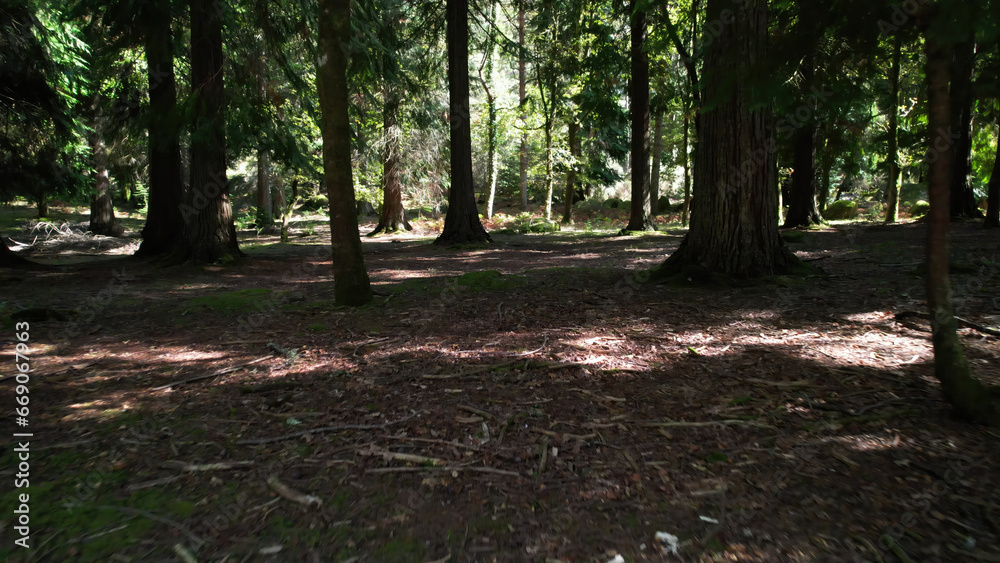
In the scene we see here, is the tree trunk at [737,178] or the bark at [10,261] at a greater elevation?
the tree trunk at [737,178]

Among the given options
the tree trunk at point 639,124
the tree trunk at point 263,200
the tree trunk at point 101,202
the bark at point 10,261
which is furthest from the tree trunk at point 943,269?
the tree trunk at point 263,200

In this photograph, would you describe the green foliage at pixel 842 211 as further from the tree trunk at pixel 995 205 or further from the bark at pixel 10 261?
the bark at pixel 10 261

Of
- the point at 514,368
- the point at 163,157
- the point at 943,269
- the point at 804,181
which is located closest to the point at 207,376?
the point at 514,368

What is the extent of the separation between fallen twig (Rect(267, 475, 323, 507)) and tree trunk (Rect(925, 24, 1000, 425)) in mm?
3440

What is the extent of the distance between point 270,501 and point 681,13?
17357 mm

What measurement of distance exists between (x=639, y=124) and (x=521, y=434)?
15193 mm

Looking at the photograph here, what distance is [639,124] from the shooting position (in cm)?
1634

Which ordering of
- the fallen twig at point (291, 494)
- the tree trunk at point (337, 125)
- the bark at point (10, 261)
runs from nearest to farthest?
the fallen twig at point (291, 494) → the tree trunk at point (337, 125) → the bark at point (10, 261)

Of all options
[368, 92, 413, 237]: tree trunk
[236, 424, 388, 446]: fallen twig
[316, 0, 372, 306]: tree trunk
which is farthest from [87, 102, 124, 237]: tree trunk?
[236, 424, 388, 446]: fallen twig

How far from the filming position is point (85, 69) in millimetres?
14312

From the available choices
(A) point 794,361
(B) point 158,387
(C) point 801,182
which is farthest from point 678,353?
(C) point 801,182

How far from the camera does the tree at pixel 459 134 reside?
1405 centimetres

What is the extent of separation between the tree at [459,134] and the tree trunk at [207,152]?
18.9ft

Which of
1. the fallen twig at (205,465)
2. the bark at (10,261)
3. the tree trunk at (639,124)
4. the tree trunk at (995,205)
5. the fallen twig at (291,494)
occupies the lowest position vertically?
the fallen twig at (291,494)
